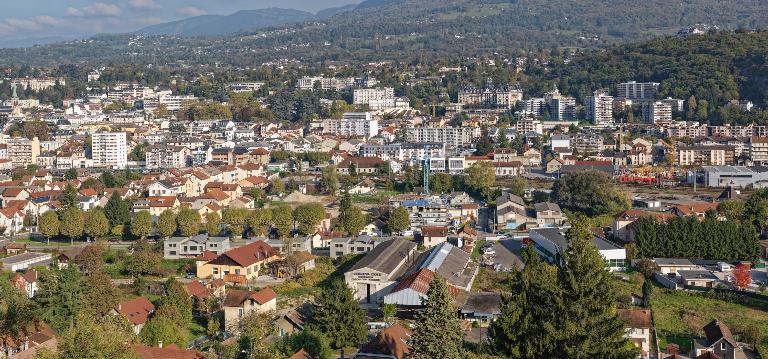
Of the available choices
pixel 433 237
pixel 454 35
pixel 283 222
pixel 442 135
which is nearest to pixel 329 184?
pixel 283 222

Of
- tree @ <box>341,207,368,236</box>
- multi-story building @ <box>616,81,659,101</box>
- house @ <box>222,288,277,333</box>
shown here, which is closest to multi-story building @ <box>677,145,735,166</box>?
multi-story building @ <box>616,81,659,101</box>

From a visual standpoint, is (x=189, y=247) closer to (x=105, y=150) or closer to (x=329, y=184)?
(x=329, y=184)

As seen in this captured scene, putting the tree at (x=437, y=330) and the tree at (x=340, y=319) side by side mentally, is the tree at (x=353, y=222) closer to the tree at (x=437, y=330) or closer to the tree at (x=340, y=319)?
the tree at (x=340, y=319)

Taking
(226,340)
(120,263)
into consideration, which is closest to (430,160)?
(120,263)

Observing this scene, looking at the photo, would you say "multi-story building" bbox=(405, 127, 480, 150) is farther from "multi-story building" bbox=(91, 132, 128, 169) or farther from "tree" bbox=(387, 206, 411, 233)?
"tree" bbox=(387, 206, 411, 233)

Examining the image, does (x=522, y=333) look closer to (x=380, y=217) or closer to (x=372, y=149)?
(x=380, y=217)
